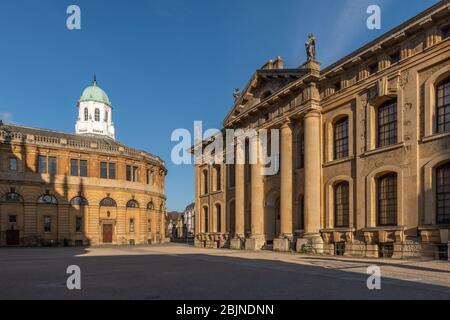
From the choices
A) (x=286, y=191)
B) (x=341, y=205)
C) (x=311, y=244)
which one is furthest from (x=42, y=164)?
(x=341, y=205)

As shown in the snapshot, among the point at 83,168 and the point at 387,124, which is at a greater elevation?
the point at 387,124

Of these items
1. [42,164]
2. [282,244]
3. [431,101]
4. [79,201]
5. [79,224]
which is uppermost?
[431,101]

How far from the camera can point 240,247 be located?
115ft

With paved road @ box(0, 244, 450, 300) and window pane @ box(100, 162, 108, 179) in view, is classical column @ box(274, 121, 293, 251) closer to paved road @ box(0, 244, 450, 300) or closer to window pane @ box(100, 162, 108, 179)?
paved road @ box(0, 244, 450, 300)

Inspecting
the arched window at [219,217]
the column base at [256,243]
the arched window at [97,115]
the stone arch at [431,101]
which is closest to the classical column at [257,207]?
the column base at [256,243]

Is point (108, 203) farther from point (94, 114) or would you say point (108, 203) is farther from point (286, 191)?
point (286, 191)

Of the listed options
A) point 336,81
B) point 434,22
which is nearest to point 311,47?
point 336,81

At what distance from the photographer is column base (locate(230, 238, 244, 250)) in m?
34.9

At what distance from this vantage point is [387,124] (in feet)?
76.3

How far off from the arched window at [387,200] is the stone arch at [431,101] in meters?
3.24

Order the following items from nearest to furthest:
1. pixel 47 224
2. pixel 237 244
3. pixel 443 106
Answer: pixel 443 106 < pixel 237 244 < pixel 47 224

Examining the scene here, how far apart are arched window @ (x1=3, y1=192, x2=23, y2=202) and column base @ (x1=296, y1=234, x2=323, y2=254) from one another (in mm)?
37515

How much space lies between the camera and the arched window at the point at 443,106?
19.9 m

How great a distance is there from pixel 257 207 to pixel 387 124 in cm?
1310
